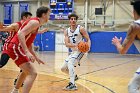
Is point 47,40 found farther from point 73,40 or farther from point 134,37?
point 134,37

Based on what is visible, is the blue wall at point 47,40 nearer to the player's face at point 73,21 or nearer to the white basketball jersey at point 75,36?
the white basketball jersey at point 75,36

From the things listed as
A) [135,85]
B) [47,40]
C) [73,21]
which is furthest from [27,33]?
[47,40]

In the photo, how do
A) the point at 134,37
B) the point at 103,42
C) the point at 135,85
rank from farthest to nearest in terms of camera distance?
1. the point at 103,42
2. the point at 135,85
3. the point at 134,37

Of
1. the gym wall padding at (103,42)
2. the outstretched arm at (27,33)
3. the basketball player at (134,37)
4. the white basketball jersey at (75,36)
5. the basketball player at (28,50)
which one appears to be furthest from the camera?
the gym wall padding at (103,42)

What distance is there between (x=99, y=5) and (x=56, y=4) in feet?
12.2

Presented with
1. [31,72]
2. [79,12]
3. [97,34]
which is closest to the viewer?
[31,72]

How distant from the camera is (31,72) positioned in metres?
5.06

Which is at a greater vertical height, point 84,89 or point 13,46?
point 13,46

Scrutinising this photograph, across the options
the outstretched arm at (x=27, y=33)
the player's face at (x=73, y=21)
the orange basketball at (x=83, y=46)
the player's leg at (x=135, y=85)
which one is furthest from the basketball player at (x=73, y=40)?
the player's leg at (x=135, y=85)

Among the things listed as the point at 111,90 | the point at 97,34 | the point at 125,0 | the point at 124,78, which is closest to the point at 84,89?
the point at 111,90

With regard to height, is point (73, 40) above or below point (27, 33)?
below

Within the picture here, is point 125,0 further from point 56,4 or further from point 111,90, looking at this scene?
point 111,90

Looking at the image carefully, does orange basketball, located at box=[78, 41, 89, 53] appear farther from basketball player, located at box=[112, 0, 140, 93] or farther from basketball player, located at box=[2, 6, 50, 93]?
basketball player, located at box=[112, 0, 140, 93]

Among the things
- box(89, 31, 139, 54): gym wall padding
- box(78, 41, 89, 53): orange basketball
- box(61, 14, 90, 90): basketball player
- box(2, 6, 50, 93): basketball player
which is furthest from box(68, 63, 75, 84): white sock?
box(89, 31, 139, 54): gym wall padding
